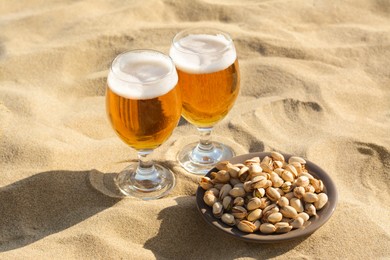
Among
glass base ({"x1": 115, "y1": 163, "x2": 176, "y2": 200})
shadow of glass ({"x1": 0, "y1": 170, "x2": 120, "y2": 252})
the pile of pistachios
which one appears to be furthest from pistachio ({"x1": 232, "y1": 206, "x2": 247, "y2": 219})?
shadow of glass ({"x1": 0, "y1": 170, "x2": 120, "y2": 252})

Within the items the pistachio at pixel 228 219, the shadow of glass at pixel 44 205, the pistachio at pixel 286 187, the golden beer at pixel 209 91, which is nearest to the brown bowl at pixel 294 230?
the pistachio at pixel 228 219

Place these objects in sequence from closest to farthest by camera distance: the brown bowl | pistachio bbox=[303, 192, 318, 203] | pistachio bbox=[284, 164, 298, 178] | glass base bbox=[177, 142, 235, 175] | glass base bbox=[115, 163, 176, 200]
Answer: the brown bowl → pistachio bbox=[303, 192, 318, 203] → pistachio bbox=[284, 164, 298, 178] → glass base bbox=[115, 163, 176, 200] → glass base bbox=[177, 142, 235, 175]

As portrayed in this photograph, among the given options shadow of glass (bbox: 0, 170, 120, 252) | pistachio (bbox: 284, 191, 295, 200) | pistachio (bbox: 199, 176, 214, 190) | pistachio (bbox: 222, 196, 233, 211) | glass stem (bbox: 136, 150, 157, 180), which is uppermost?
pistachio (bbox: 284, 191, 295, 200)

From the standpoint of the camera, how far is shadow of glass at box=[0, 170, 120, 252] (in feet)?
7.56

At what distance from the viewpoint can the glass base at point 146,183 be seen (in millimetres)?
2467

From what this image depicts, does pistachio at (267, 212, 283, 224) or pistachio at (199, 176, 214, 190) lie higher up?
pistachio at (267, 212, 283, 224)

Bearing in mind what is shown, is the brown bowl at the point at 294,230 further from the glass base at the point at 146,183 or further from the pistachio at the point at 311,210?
the glass base at the point at 146,183

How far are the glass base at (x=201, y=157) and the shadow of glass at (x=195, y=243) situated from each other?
29 cm

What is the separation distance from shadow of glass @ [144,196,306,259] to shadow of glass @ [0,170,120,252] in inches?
9.0

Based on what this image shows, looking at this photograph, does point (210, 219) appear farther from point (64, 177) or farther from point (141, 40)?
point (141, 40)

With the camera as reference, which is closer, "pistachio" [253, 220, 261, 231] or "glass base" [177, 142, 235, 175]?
"pistachio" [253, 220, 261, 231]

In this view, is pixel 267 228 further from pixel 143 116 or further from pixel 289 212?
pixel 143 116

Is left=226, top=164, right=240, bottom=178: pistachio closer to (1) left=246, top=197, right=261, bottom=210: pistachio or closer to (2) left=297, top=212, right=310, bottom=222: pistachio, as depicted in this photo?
(1) left=246, top=197, right=261, bottom=210: pistachio

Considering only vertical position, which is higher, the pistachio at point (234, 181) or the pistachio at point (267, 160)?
the pistachio at point (267, 160)
